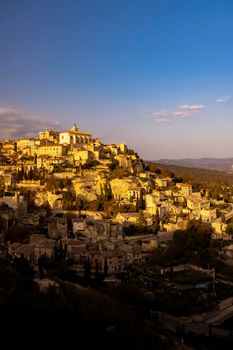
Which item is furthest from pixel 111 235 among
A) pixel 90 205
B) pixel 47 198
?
pixel 47 198

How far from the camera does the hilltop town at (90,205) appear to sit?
25.0 meters

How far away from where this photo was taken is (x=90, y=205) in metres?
32.1

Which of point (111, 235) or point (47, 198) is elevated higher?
point (47, 198)

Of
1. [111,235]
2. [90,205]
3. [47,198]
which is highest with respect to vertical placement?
[47,198]

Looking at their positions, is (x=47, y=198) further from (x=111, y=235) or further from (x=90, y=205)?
(x=111, y=235)

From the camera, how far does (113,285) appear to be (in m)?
20.4

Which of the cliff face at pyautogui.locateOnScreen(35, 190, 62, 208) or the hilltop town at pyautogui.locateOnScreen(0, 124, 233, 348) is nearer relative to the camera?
the hilltop town at pyautogui.locateOnScreen(0, 124, 233, 348)

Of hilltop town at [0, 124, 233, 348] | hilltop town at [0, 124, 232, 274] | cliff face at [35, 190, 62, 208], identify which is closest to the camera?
hilltop town at [0, 124, 233, 348]

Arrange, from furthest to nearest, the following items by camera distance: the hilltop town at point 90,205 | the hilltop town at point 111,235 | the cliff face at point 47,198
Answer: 1. the cliff face at point 47,198
2. the hilltop town at point 90,205
3. the hilltop town at point 111,235

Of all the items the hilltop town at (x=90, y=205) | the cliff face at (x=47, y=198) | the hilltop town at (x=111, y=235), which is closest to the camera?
the hilltop town at (x=111, y=235)

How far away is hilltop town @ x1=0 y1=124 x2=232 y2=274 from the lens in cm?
2500

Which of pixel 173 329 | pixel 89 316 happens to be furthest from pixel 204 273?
pixel 89 316

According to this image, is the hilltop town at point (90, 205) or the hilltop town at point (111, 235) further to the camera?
the hilltop town at point (90, 205)

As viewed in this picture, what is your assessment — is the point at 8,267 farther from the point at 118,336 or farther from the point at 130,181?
the point at 130,181
